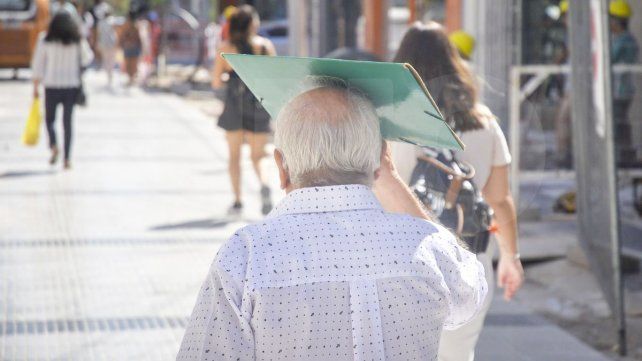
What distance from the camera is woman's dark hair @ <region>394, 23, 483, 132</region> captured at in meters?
3.74

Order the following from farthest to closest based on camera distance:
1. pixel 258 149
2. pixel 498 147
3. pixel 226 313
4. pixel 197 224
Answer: pixel 258 149
pixel 197 224
pixel 498 147
pixel 226 313

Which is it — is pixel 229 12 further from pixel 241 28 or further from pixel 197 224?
pixel 197 224

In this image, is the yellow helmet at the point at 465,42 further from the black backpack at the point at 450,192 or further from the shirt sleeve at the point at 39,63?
the black backpack at the point at 450,192

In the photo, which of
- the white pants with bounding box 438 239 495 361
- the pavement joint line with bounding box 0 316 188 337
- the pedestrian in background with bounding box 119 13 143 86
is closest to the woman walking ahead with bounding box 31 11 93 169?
the pavement joint line with bounding box 0 316 188 337

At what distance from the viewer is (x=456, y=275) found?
7.94 feet

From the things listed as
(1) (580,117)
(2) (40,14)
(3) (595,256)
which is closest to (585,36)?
(1) (580,117)

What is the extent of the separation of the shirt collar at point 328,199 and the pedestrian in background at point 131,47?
2325cm

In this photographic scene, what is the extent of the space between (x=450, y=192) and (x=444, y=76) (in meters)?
0.39

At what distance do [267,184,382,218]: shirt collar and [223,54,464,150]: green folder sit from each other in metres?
0.20

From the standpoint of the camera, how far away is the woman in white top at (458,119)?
3.73 meters

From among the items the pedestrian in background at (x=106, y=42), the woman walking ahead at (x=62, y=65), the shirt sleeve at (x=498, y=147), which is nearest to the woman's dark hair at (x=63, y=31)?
the woman walking ahead at (x=62, y=65)

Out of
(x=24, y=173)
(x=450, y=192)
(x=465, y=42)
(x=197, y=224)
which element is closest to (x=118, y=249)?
(x=197, y=224)

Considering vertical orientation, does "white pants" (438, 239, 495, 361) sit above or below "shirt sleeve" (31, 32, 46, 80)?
below

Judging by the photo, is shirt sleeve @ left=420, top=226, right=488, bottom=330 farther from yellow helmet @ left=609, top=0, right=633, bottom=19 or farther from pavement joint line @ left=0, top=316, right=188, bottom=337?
yellow helmet @ left=609, top=0, right=633, bottom=19
